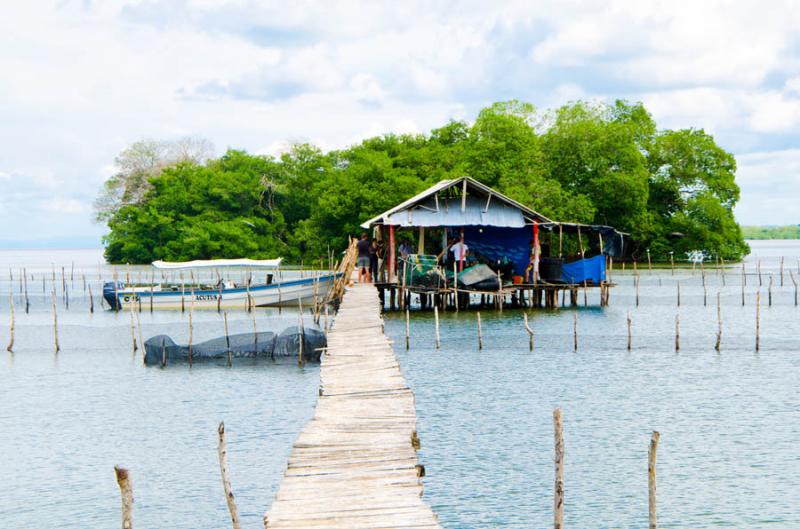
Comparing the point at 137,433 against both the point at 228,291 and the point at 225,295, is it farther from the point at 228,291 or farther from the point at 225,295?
the point at 225,295

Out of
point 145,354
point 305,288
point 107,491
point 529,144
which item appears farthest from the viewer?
point 529,144

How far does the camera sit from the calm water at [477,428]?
14078 millimetres

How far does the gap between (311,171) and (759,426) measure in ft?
228

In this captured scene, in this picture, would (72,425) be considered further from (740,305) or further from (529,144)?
(529,144)

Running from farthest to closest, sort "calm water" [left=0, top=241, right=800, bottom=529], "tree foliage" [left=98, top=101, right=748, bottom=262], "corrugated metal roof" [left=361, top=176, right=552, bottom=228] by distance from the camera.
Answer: "tree foliage" [left=98, top=101, right=748, bottom=262] → "corrugated metal roof" [left=361, top=176, right=552, bottom=228] → "calm water" [left=0, top=241, right=800, bottom=529]

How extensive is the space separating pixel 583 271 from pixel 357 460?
28.5 meters

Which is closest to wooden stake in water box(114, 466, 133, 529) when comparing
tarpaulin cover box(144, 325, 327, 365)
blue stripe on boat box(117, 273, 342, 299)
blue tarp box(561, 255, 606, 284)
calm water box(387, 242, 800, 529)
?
calm water box(387, 242, 800, 529)

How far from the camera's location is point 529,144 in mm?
64500

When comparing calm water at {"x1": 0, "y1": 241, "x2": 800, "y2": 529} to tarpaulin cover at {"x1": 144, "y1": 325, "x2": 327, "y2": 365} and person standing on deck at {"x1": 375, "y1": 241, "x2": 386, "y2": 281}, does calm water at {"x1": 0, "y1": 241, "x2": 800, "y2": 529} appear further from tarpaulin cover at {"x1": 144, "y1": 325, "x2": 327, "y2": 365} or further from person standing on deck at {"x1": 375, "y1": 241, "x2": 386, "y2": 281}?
person standing on deck at {"x1": 375, "y1": 241, "x2": 386, "y2": 281}

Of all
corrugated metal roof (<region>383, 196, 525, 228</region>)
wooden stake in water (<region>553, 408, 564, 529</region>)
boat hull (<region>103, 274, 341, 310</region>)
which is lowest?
wooden stake in water (<region>553, 408, 564, 529</region>)

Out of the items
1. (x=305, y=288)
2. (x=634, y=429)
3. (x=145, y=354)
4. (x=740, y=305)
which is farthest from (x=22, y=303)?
(x=634, y=429)

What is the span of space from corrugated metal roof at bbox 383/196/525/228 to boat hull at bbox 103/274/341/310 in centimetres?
745

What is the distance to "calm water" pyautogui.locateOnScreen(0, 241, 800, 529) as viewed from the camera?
554 inches

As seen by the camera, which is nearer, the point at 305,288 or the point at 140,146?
the point at 305,288
